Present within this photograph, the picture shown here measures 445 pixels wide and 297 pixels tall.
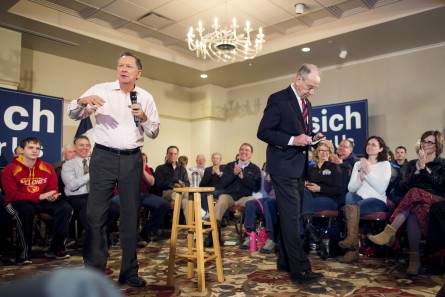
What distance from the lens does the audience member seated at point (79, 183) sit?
151 inches

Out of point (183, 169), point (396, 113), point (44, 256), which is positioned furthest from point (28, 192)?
point (396, 113)

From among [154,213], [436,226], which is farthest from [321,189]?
[154,213]

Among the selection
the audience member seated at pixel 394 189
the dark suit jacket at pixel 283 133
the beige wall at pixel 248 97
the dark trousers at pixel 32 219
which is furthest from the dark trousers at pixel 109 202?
the beige wall at pixel 248 97

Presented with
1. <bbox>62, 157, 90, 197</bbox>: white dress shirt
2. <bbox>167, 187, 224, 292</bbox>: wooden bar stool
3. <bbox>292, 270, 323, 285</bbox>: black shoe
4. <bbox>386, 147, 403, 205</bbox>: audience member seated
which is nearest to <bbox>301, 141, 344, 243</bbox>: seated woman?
<bbox>386, 147, 403, 205</bbox>: audience member seated

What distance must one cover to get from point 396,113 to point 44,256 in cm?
611

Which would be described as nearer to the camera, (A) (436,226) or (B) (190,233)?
(B) (190,233)

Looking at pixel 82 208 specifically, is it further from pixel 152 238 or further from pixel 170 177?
pixel 170 177

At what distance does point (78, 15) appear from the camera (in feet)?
18.9

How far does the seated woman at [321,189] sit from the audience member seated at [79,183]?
2034mm

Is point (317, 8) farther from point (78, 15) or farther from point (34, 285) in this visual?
point (34, 285)

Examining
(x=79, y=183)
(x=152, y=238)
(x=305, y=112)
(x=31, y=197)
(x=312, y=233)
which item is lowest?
(x=152, y=238)

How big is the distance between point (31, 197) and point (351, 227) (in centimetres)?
308

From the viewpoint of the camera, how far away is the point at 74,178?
3.92 metres

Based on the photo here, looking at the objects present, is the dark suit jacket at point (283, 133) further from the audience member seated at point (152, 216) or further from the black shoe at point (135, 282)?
the audience member seated at point (152, 216)
